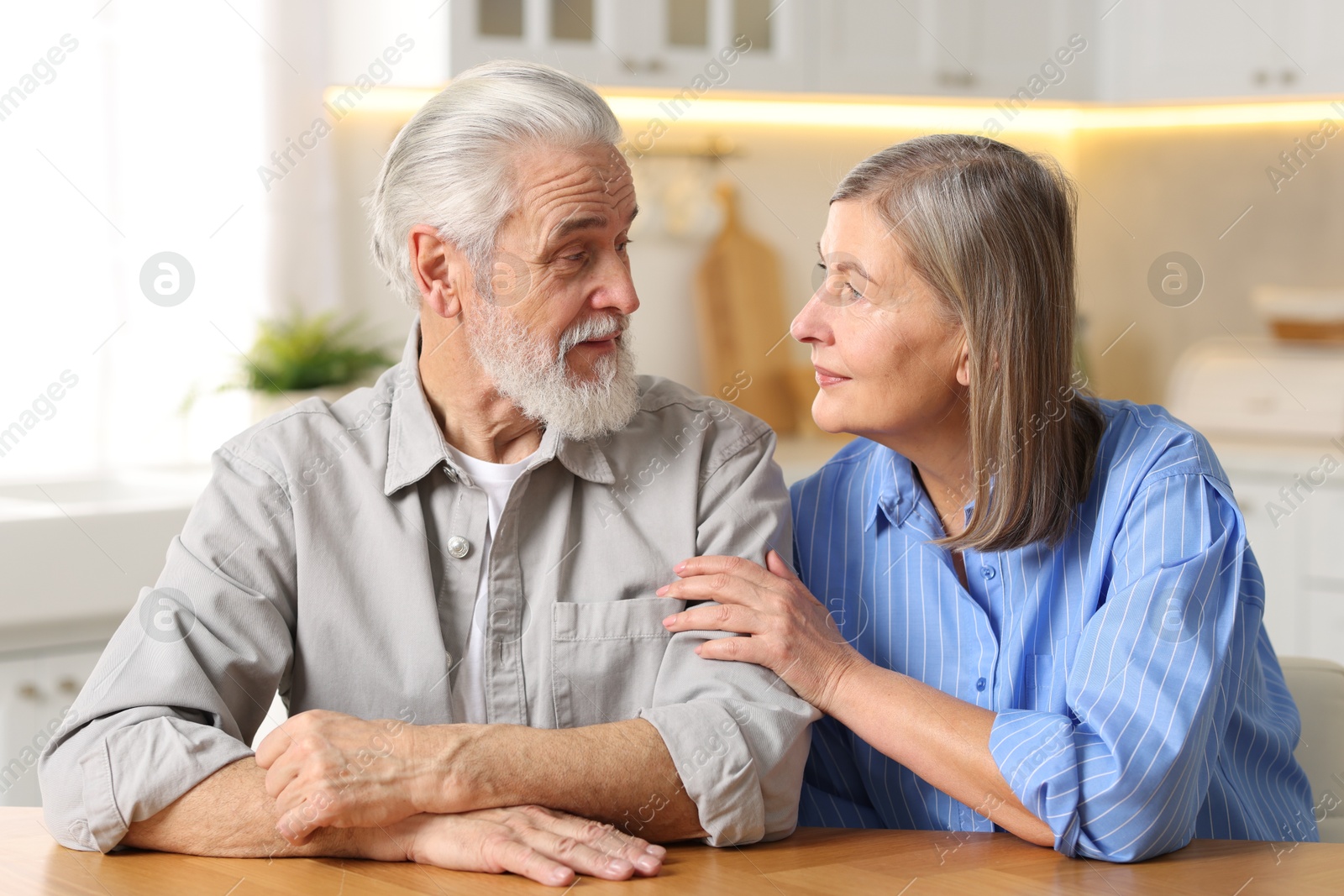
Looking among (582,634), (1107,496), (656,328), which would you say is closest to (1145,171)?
(656,328)

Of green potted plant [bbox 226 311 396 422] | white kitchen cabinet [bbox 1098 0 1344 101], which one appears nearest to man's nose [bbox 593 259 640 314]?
green potted plant [bbox 226 311 396 422]

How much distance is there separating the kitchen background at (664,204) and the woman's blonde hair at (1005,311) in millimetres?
768

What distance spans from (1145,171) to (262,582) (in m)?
3.41

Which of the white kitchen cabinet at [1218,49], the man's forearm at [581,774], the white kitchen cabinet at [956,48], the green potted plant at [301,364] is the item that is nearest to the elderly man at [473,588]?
the man's forearm at [581,774]

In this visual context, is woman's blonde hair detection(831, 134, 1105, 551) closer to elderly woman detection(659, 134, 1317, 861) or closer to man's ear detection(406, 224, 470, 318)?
elderly woman detection(659, 134, 1317, 861)

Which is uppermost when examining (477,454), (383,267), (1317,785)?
(383,267)

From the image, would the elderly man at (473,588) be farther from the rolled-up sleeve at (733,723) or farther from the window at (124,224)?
the window at (124,224)

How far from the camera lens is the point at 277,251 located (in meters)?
3.12

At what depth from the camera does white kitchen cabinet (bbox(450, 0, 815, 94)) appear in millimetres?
3105

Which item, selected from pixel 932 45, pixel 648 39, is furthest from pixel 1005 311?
pixel 932 45

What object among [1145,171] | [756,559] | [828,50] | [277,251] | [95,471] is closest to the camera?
[756,559]

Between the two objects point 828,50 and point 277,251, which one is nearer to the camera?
point 277,251

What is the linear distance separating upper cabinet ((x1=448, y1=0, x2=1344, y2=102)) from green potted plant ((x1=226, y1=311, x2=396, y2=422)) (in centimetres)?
69

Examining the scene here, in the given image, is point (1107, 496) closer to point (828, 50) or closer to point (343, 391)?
point (343, 391)
